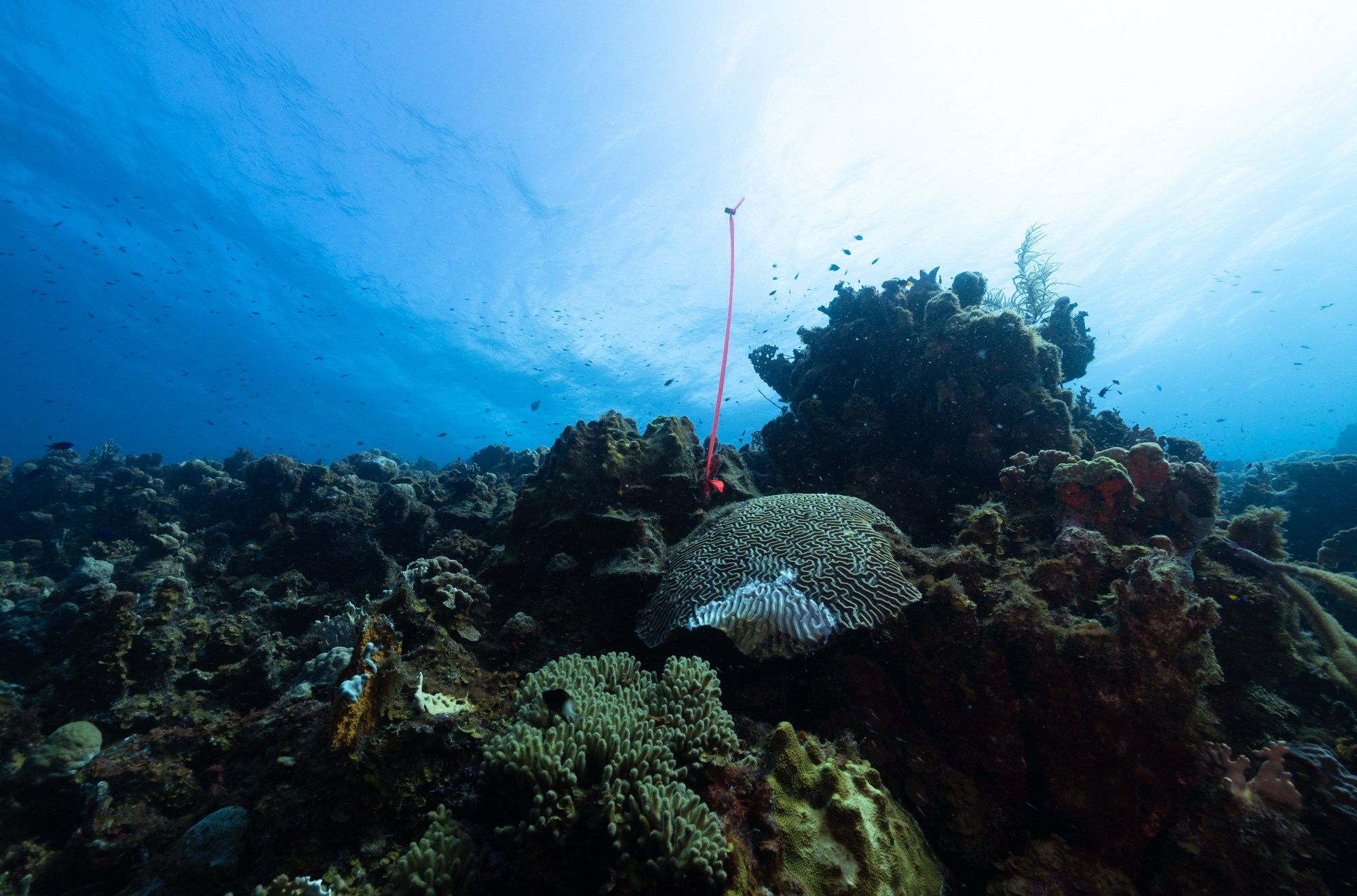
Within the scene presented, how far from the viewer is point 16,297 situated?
38719 mm

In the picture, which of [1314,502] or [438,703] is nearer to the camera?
[438,703]

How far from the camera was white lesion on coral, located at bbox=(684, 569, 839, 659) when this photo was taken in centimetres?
392

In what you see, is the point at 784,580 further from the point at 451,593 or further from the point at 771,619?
the point at 451,593

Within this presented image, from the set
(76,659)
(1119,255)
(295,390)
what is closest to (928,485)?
(76,659)

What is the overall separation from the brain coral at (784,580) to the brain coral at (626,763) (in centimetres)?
71

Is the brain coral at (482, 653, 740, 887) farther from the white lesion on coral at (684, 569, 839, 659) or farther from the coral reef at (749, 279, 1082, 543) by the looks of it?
the coral reef at (749, 279, 1082, 543)

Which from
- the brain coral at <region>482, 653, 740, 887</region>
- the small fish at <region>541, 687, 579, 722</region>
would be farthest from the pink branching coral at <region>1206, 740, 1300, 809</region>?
the small fish at <region>541, 687, 579, 722</region>

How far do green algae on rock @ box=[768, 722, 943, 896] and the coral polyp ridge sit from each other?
22 mm

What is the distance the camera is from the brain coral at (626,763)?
7.73ft

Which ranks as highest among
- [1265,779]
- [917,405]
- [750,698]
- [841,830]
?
[917,405]

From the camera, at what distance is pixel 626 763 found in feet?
9.14

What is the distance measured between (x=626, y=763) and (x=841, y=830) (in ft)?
4.68

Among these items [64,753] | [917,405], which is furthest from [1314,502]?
[64,753]

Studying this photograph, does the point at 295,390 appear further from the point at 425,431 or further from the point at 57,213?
the point at 57,213
